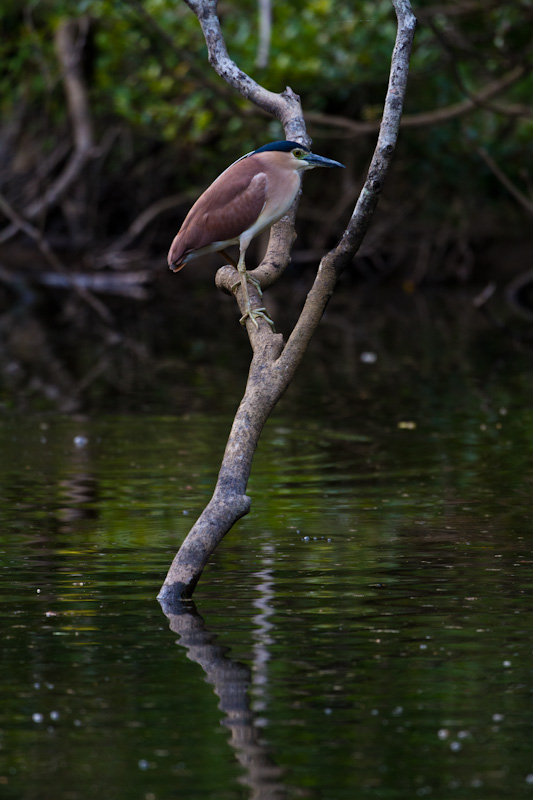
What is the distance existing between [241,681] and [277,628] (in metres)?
0.55

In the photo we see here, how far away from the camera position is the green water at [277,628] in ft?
12.6

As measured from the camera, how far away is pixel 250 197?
6.11 metres

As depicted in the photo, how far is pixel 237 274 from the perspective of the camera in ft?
20.7

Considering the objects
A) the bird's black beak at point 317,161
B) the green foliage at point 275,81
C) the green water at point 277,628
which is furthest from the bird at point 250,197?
the green foliage at point 275,81

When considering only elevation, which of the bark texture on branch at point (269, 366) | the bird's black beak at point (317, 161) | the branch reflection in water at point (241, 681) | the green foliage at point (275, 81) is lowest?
the branch reflection in water at point (241, 681)

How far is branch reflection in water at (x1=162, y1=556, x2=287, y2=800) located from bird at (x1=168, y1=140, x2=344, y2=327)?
134 cm

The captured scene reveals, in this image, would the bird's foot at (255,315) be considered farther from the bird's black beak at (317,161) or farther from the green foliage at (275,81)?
the green foliage at (275,81)

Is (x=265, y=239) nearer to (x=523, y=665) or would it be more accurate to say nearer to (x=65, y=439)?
(x=65, y=439)

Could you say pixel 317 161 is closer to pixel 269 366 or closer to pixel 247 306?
pixel 247 306

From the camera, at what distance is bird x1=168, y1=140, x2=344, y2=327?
6.07 metres

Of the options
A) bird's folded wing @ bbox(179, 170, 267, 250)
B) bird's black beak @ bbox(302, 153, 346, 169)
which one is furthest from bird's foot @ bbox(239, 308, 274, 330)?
bird's black beak @ bbox(302, 153, 346, 169)

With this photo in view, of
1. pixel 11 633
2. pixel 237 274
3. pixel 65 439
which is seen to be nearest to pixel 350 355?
pixel 65 439

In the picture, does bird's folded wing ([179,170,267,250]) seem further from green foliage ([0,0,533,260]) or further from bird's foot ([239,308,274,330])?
green foliage ([0,0,533,260])

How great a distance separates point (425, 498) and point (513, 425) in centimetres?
266
